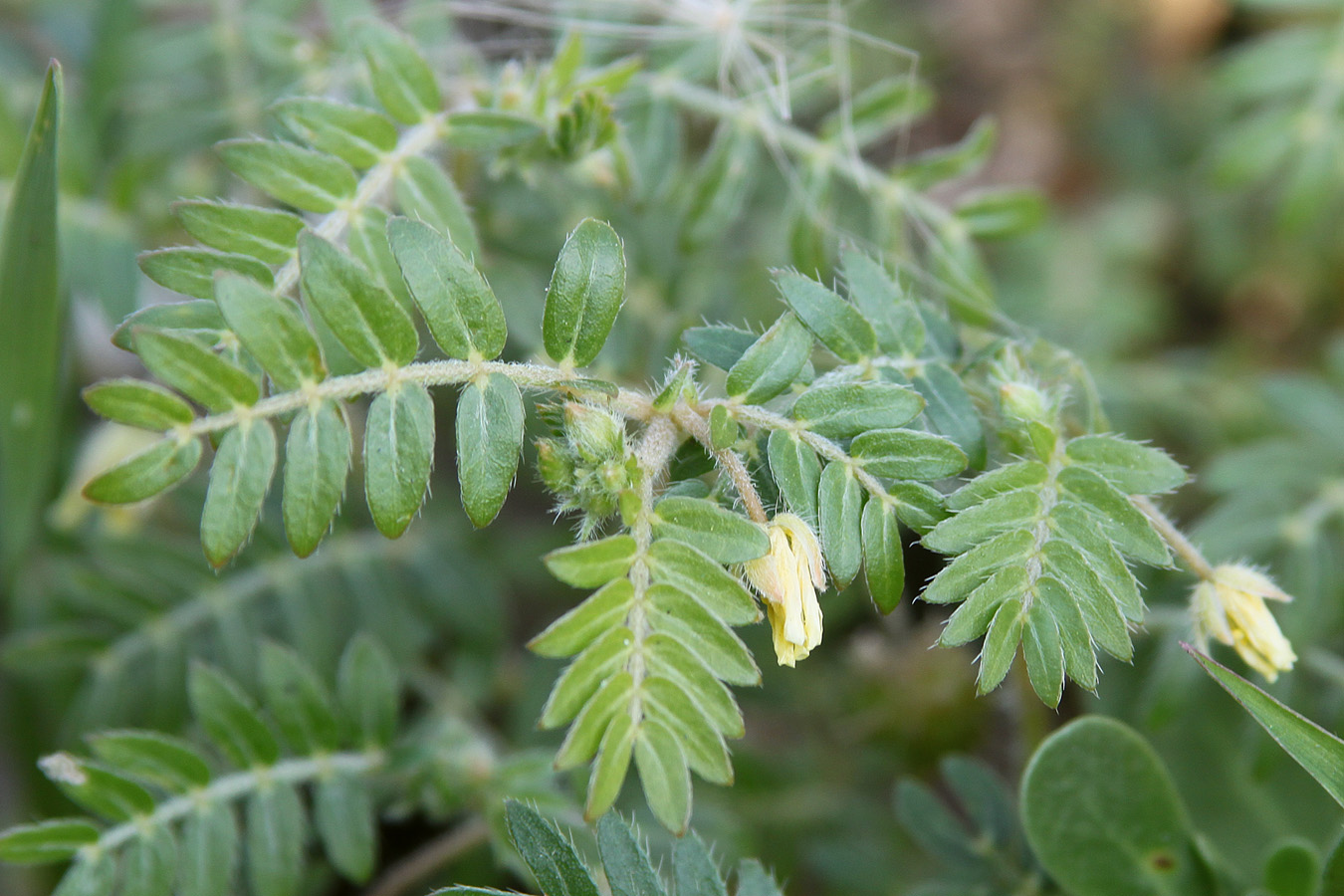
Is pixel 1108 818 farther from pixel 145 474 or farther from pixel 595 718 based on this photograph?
pixel 145 474

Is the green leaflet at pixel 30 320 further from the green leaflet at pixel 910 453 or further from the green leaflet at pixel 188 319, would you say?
the green leaflet at pixel 910 453

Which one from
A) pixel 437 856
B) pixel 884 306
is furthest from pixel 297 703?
pixel 884 306

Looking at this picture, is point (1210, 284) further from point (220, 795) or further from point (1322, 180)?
point (220, 795)

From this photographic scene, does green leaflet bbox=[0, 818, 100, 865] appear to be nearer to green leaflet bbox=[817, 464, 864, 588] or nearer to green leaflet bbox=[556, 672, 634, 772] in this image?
green leaflet bbox=[556, 672, 634, 772]

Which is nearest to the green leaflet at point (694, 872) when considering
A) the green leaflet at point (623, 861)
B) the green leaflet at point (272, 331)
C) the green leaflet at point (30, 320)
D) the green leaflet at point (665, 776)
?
the green leaflet at point (623, 861)

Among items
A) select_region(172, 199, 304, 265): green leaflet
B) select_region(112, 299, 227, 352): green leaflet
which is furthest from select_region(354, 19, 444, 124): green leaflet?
select_region(112, 299, 227, 352): green leaflet

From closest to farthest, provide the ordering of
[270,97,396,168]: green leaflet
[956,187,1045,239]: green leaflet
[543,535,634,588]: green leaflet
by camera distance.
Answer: [543,535,634,588]: green leaflet
[270,97,396,168]: green leaflet
[956,187,1045,239]: green leaflet
